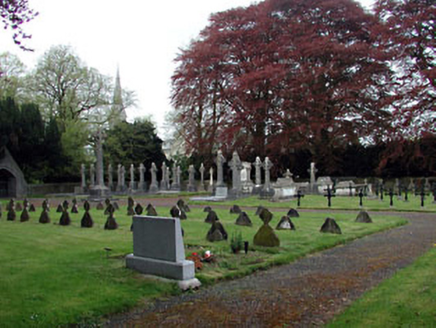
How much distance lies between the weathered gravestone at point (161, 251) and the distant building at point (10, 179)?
37.9 m

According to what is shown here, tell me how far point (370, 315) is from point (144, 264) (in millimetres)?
3952

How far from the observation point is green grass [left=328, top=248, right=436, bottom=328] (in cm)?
516

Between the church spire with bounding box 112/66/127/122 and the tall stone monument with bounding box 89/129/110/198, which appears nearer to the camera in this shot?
the tall stone monument with bounding box 89/129/110/198

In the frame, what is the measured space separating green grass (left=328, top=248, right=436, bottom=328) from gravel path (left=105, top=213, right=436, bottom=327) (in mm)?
239

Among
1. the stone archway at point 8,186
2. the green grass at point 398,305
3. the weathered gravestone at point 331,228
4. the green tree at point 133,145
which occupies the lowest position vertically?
the green grass at point 398,305

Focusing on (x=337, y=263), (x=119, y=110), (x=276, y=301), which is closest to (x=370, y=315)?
(x=276, y=301)

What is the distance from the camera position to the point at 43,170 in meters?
45.8

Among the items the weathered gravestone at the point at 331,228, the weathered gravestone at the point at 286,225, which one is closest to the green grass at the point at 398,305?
the weathered gravestone at the point at 331,228

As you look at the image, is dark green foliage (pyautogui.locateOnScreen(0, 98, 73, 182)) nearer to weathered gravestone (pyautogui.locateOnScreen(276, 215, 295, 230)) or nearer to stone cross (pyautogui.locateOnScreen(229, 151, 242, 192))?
stone cross (pyautogui.locateOnScreen(229, 151, 242, 192))

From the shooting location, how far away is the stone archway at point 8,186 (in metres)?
41.4

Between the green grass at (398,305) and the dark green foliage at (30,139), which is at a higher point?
the dark green foliage at (30,139)

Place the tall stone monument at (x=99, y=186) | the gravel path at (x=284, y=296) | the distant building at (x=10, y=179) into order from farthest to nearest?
1. the distant building at (x=10, y=179)
2. the tall stone monument at (x=99, y=186)
3. the gravel path at (x=284, y=296)

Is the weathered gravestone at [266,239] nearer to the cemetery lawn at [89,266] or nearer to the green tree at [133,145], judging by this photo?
the cemetery lawn at [89,266]

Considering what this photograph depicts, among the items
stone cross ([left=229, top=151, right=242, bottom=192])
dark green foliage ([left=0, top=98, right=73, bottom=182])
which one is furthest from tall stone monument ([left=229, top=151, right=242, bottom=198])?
dark green foliage ([left=0, top=98, right=73, bottom=182])
